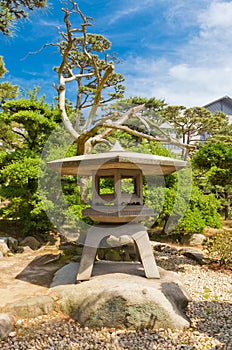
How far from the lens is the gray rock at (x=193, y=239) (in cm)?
824

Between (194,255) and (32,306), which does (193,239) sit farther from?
(32,306)

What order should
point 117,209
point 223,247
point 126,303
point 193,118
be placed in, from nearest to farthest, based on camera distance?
point 126,303
point 117,209
point 223,247
point 193,118

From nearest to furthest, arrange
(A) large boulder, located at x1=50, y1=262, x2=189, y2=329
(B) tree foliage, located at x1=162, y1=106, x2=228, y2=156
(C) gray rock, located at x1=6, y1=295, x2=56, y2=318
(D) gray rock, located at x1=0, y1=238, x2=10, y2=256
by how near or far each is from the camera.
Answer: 1. (A) large boulder, located at x1=50, y1=262, x2=189, y2=329
2. (C) gray rock, located at x1=6, y1=295, x2=56, y2=318
3. (D) gray rock, located at x1=0, y1=238, x2=10, y2=256
4. (B) tree foliage, located at x1=162, y1=106, x2=228, y2=156

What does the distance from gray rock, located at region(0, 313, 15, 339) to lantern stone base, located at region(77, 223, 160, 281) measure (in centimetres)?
113

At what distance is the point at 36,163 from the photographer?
273 inches

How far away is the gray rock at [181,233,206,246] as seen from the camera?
8.24m

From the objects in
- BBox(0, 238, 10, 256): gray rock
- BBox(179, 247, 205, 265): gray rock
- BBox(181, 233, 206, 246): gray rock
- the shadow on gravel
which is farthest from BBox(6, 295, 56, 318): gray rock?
BBox(181, 233, 206, 246): gray rock

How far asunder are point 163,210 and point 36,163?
3.85 meters

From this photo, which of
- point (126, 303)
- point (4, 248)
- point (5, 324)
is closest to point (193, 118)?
point (4, 248)

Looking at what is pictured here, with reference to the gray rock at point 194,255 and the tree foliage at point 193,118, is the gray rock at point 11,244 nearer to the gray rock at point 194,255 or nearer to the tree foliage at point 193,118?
the gray rock at point 194,255

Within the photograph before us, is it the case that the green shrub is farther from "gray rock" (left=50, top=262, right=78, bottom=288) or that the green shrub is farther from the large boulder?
"gray rock" (left=50, top=262, right=78, bottom=288)

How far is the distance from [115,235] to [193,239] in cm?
476

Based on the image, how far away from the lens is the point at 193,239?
8312 mm

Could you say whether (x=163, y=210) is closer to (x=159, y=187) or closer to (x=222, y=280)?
(x=159, y=187)
